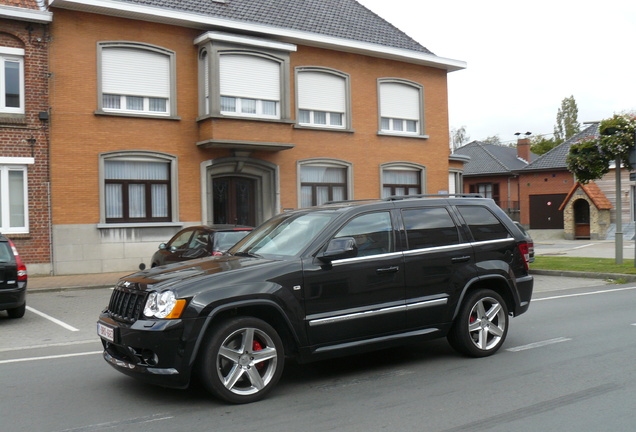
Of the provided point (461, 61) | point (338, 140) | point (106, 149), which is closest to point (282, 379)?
point (106, 149)

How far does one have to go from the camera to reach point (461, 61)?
25.7 metres

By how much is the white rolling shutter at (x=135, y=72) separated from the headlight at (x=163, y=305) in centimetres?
1450

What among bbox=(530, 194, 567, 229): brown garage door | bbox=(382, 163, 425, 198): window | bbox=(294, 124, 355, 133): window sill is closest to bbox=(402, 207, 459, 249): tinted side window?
bbox=(294, 124, 355, 133): window sill

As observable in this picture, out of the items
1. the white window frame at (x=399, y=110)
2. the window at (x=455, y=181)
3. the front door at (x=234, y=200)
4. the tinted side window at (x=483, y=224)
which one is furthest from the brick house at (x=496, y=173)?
the tinted side window at (x=483, y=224)

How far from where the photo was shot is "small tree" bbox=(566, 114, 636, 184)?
17.4m

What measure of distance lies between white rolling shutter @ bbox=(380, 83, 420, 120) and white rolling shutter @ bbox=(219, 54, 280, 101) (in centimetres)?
490

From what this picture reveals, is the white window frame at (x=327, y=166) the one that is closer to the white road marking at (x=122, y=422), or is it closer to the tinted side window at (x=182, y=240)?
the tinted side window at (x=182, y=240)

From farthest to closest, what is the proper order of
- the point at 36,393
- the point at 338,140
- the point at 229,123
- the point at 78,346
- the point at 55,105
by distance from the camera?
the point at 338,140
the point at 229,123
the point at 55,105
the point at 78,346
the point at 36,393

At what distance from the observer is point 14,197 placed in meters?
17.6

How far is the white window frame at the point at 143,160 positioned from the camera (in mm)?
18464

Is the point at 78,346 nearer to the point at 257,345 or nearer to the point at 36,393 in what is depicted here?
the point at 36,393

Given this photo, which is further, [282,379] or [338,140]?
[338,140]

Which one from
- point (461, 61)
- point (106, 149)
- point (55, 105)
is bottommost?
point (106, 149)

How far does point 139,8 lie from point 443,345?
47.8ft
